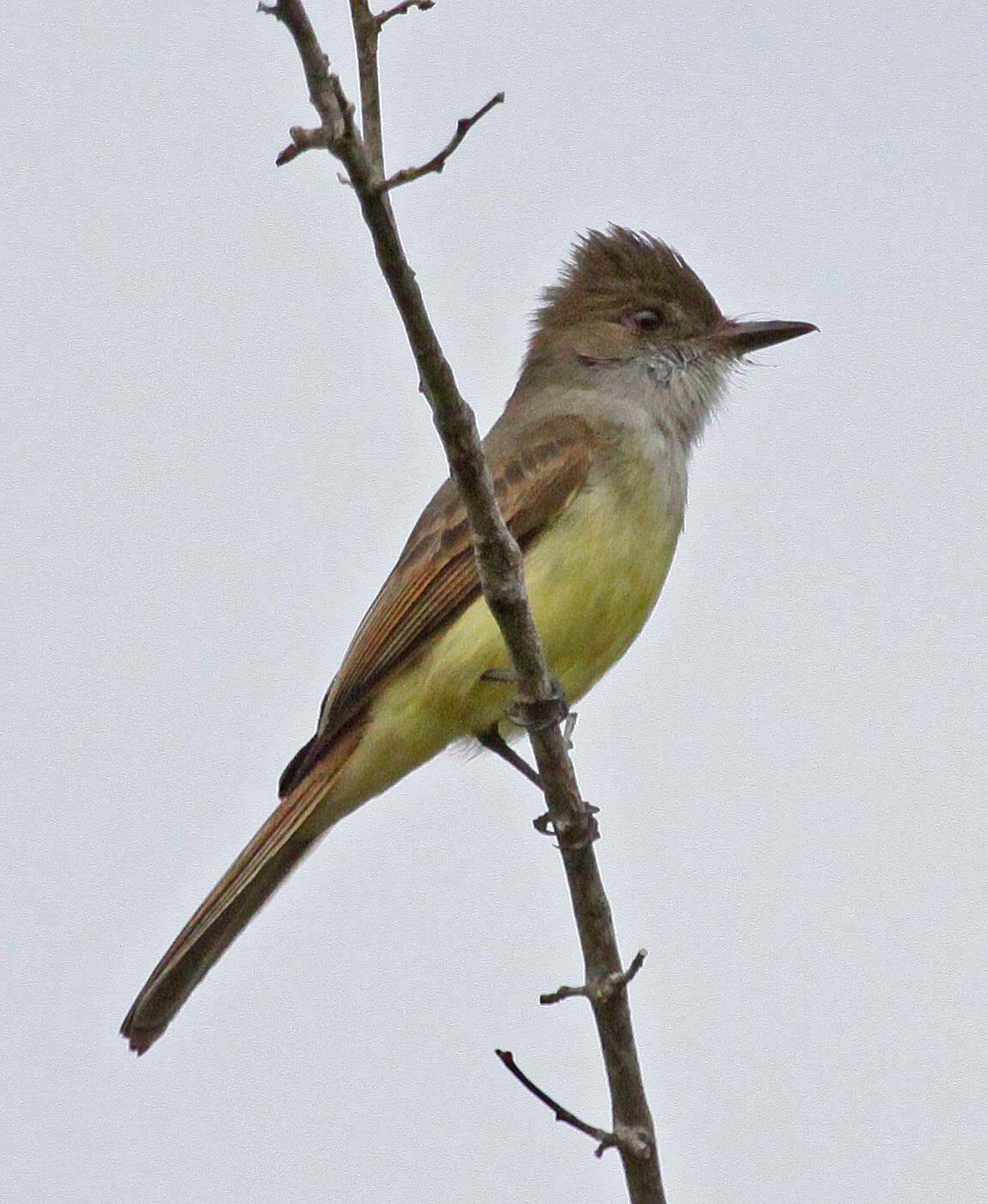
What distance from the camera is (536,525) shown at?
231 inches

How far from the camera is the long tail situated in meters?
5.64

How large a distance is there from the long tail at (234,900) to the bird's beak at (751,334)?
7.12 ft

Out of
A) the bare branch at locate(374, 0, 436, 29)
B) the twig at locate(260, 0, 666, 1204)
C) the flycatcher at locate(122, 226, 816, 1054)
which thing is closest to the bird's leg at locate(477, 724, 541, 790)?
the flycatcher at locate(122, 226, 816, 1054)

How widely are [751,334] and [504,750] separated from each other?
1944 mm

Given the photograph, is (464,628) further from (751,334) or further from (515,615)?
(751,334)

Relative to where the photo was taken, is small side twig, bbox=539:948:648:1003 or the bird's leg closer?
small side twig, bbox=539:948:648:1003

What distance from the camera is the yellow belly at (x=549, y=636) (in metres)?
5.72

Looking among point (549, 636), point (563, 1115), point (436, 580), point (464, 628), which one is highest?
point (436, 580)

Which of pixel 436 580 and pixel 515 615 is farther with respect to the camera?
pixel 436 580

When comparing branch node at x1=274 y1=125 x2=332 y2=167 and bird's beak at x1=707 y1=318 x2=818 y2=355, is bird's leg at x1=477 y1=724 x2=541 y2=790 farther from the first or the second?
branch node at x1=274 y1=125 x2=332 y2=167

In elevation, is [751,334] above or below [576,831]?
above

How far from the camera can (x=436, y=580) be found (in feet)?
19.4

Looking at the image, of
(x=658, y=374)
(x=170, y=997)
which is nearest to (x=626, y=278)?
(x=658, y=374)

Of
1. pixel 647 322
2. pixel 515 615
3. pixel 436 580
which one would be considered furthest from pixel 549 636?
pixel 647 322
